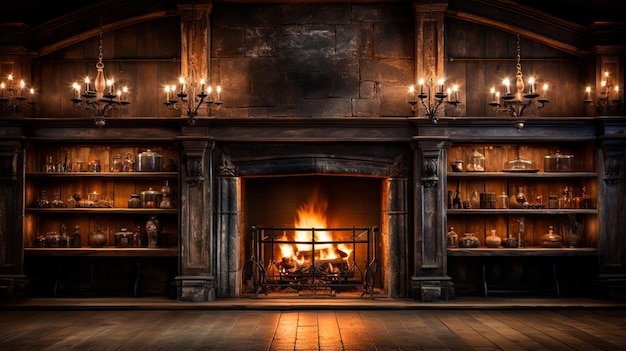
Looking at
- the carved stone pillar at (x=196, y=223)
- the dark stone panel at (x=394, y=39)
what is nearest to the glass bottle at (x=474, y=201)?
the dark stone panel at (x=394, y=39)

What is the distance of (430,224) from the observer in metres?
8.20

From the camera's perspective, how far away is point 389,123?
8156 millimetres

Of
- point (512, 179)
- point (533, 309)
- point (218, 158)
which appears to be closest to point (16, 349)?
point (218, 158)

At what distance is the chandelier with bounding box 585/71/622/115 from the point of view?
8.19 metres

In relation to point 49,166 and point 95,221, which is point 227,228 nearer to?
point 95,221

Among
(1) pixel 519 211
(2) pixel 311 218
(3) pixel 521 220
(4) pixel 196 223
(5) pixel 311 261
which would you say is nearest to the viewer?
(4) pixel 196 223

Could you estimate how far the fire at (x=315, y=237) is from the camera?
355 inches

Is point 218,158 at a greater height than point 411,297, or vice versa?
point 218,158

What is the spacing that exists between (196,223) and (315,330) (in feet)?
7.99

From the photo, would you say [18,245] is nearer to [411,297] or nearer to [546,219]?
[411,297]

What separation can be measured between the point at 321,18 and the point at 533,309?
180 inches

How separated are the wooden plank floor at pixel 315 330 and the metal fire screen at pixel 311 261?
78cm

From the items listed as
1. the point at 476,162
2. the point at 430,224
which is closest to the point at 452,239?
the point at 430,224

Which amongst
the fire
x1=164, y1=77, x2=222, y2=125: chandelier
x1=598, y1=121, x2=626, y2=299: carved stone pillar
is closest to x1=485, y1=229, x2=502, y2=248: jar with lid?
x1=598, y1=121, x2=626, y2=299: carved stone pillar
